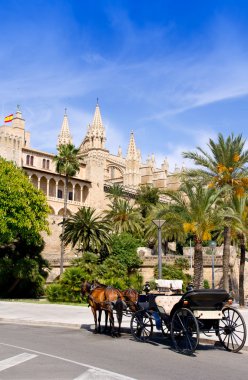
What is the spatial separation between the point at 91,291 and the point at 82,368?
177 inches

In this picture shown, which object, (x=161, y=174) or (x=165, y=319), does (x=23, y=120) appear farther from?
(x=165, y=319)

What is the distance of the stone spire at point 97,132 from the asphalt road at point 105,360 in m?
74.4

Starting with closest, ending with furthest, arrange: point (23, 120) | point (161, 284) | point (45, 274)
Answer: point (161, 284) → point (45, 274) → point (23, 120)

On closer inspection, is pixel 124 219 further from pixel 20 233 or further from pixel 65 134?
pixel 65 134

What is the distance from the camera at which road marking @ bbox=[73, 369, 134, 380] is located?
20.2 feet

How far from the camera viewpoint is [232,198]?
1000 inches

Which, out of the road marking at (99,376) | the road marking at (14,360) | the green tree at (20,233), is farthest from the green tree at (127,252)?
the road marking at (99,376)

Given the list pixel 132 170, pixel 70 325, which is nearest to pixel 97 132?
pixel 132 170

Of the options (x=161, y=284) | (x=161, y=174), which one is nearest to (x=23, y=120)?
(x=161, y=174)

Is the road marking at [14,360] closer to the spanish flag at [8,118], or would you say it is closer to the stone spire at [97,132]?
the spanish flag at [8,118]

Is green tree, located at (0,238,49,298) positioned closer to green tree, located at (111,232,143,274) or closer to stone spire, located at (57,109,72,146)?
green tree, located at (111,232,143,274)

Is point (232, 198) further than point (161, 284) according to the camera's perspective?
Yes

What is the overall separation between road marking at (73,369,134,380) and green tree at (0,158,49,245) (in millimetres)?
22316

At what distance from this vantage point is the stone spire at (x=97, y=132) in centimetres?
8388
